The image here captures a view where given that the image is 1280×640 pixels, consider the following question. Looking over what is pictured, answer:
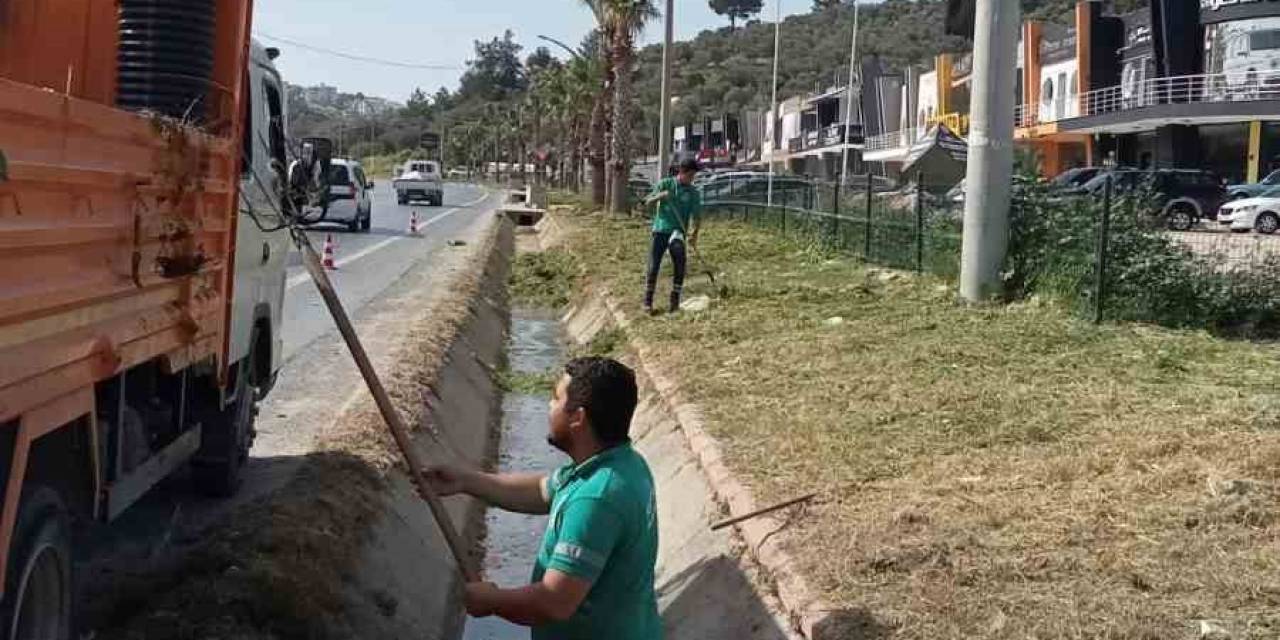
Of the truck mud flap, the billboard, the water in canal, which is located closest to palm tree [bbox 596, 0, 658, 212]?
the billboard

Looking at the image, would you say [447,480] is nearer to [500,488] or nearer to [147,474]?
[500,488]

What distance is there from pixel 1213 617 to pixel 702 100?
457ft

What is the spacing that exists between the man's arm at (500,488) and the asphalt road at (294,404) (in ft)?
5.07

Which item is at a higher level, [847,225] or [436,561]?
[847,225]

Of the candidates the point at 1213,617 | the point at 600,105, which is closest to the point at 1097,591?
the point at 1213,617

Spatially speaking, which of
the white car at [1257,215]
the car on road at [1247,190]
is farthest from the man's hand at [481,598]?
the car on road at [1247,190]

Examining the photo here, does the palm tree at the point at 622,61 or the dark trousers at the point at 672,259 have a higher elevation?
the palm tree at the point at 622,61

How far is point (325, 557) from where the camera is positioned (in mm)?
6645

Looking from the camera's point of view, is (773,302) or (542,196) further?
(542,196)

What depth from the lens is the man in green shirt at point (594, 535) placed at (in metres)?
3.51

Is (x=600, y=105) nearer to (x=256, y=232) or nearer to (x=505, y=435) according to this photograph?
(x=505, y=435)

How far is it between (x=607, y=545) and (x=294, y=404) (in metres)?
7.53

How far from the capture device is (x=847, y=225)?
20.8m

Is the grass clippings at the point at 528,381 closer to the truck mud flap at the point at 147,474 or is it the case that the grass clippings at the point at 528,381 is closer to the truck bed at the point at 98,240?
the truck mud flap at the point at 147,474
